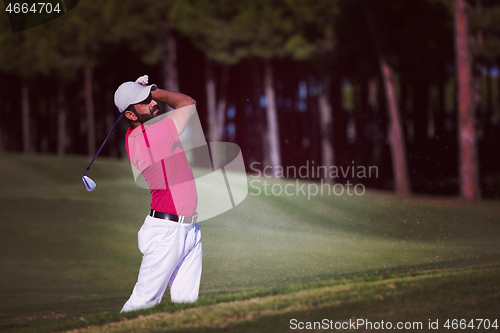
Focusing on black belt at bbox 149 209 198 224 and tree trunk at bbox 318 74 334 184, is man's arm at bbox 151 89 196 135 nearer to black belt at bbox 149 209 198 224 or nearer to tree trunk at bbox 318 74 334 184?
black belt at bbox 149 209 198 224

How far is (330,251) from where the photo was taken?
10.7 meters

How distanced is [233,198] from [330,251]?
6051mm

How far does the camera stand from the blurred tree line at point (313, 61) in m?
21.7

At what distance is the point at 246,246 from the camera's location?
11523 mm

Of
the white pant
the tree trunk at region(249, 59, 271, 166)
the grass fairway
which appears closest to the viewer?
the white pant

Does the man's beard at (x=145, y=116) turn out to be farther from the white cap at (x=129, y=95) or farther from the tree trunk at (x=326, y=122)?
the tree trunk at (x=326, y=122)

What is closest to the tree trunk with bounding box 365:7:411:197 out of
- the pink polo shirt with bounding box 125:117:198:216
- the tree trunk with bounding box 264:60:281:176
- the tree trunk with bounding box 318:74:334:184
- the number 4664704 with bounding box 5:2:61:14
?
the tree trunk with bounding box 318:74:334:184

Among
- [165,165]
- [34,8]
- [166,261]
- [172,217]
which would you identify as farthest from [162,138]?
[34,8]

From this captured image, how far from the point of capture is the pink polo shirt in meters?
4.88

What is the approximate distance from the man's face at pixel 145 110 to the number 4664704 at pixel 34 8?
78.3ft

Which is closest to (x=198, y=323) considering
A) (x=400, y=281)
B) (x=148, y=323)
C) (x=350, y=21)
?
(x=148, y=323)

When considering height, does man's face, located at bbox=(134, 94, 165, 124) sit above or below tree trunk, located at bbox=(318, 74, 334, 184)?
above

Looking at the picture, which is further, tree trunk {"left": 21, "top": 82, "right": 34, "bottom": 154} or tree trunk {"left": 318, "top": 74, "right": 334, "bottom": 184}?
tree trunk {"left": 21, "top": 82, "right": 34, "bottom": 154}

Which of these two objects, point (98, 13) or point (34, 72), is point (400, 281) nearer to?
point (98, 13)
